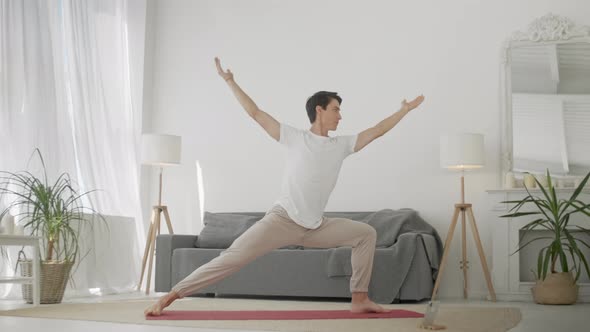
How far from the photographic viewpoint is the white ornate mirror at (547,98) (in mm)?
6184

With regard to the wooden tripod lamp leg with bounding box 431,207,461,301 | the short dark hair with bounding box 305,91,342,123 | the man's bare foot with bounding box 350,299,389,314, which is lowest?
the man's bare foot with bounding box 350,299,389,314

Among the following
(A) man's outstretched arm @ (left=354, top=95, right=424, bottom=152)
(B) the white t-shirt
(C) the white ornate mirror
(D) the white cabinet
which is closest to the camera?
(B) the white t-shirt

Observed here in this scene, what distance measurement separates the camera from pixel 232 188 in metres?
7.22

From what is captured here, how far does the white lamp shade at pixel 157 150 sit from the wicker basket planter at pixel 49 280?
1393 millimetres

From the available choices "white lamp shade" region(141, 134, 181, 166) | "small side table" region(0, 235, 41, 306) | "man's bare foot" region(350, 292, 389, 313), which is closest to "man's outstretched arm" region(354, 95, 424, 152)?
"man's bare foot" region(350, 292, 389, 313)

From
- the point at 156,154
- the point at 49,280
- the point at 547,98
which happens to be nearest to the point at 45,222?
the point at 49,280

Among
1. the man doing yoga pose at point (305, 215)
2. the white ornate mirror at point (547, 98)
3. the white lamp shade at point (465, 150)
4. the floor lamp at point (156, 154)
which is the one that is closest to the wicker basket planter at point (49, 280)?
the floor lamp at point (156, 154)

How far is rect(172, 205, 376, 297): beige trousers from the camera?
3.87 meters

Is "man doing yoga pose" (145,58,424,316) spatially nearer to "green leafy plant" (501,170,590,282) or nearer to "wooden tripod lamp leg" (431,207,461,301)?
"wooden tripod lamp leg" (431,207,461,301)

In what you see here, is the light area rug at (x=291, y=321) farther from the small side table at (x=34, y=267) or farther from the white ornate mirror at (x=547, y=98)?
the white ornate mirror at (x=547, y=98)

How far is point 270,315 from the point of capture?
4250 millimetres

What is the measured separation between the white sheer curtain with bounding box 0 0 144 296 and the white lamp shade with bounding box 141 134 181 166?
479 millimetres

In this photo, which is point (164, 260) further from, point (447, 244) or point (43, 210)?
point (447, 244)

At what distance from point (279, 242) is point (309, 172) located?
0.41 meters
